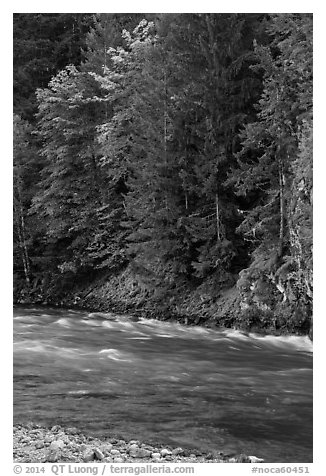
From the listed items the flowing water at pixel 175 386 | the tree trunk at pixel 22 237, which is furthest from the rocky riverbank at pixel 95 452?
the tree trunk at pixel 22 237

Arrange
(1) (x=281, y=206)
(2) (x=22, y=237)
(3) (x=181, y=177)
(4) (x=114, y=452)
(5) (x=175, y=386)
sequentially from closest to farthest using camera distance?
(4) (x=114, y=452), (5) (x=175, y=386), (1) (x=281, y=206), (3) (x=181, y=177), (2) (x=22, y=237)

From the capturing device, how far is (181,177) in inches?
524

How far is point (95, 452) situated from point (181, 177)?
8613 mm

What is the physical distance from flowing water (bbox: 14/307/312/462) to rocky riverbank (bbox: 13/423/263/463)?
20 centimetres

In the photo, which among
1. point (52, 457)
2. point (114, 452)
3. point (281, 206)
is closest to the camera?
point (52, 457)

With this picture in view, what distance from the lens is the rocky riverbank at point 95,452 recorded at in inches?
219

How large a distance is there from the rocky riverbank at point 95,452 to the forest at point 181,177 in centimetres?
503

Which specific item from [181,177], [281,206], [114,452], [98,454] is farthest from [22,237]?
[98,454]

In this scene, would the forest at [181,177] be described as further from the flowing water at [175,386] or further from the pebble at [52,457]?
the pebble at [52,457]

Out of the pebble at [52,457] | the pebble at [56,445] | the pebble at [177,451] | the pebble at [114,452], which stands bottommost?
the pebble at [177,451]

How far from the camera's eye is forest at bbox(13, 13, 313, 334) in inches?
446

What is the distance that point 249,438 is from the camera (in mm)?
6277

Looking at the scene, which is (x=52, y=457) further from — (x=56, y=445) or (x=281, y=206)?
(x=281, y=206)
